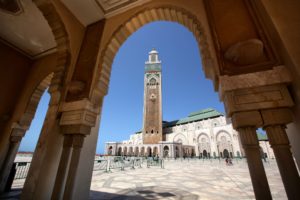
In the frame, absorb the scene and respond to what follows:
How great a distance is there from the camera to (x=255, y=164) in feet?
4.49

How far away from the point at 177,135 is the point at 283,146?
40.5 metres

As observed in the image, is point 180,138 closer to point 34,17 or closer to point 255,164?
point 34,17

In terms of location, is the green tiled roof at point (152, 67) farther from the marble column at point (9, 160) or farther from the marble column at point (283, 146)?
the marble column at point (283, 146)

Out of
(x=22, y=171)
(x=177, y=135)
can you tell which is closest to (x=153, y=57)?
(x=177, y=135)

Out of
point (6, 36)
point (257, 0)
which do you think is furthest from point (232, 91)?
point (6, 36)

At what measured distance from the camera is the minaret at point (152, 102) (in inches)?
1438

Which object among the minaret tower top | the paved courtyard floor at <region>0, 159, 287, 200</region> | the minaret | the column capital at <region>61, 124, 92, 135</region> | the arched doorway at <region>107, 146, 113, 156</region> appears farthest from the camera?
the minaret tower top

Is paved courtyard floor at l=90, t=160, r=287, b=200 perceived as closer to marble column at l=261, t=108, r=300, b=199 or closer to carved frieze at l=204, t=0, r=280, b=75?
marble column at l=261, t=108, r=300, b=199

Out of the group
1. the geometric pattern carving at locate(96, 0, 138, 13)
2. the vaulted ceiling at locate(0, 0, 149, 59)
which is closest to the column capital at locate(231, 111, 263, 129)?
the vaulted ceiling at locate(0, 0, 149, 59)

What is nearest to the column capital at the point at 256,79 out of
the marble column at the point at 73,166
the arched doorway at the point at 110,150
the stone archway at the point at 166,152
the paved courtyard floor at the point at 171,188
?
the marble column at the point at 73,166

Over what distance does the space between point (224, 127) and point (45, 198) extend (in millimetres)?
34623

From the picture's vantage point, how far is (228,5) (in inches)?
86.4

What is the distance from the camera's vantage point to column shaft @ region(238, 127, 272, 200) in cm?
127

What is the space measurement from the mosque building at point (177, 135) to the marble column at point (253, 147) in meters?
28.5
